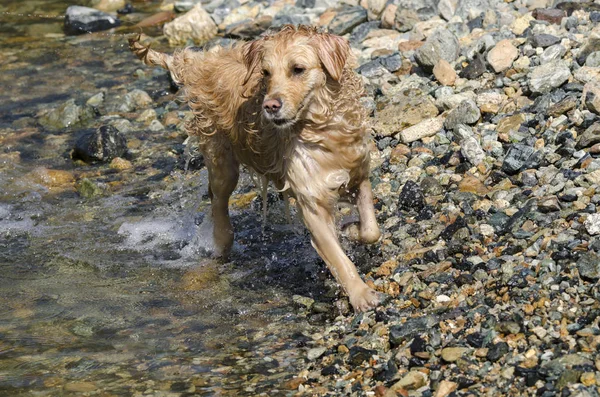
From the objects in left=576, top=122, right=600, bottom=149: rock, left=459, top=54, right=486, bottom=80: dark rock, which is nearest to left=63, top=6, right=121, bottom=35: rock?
left=459, top=54, right=486, bottom=80: dark rock

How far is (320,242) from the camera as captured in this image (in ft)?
23.0

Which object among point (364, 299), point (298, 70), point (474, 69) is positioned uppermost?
point (298, 70)

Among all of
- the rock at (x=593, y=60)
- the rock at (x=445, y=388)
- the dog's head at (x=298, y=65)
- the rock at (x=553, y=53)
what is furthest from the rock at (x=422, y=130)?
the rock at (x=445, y=388)

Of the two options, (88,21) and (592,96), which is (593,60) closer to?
(592,96)

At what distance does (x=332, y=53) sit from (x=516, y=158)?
2.15 m

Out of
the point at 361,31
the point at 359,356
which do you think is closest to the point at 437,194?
the point at 359,356

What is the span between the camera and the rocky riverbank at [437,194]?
5645mm

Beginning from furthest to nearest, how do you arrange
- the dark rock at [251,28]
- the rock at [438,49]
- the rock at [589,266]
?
the dark rock at [251,28], the rock at [438,49], the rock at [589,266]

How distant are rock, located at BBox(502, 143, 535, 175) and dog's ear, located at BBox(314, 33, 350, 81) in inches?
76.8

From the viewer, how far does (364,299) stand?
668 centimetres

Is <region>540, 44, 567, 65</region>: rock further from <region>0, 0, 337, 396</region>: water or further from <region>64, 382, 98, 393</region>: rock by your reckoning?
<region>64, 382, 98, 393</region>: rock

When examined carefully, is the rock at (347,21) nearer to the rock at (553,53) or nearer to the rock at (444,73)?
the rock at (444,73)

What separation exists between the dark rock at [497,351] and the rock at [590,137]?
2765 mm

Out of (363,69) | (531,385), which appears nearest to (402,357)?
(531,385)
